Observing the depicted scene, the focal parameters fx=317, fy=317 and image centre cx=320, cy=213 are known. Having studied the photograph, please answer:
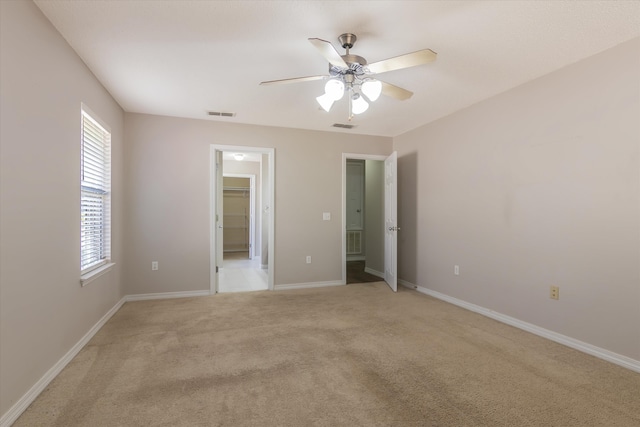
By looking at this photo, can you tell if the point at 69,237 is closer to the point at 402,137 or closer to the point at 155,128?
the point at 155,128

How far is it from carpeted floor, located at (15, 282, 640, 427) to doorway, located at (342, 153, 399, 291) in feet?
5.25

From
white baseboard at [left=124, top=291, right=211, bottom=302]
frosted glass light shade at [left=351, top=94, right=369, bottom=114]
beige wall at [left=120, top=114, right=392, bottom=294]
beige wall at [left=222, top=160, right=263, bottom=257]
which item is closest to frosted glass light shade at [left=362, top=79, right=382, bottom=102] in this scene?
frosted glass light shade at [left=351, top=94, right=369, bottom=114]

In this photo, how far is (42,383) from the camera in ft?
6.59

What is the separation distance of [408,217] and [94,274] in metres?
3.99

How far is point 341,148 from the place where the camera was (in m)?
4.98

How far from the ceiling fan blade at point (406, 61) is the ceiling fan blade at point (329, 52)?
0.22m

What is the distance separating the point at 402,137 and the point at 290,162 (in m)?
1.83

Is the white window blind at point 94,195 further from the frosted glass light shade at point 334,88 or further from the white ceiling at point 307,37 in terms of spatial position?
the frosted glass light shade at point 334,88

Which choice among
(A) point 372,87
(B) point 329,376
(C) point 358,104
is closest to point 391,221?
(C) point 358,104

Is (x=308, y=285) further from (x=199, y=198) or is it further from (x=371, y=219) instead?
(x=199, y=198)

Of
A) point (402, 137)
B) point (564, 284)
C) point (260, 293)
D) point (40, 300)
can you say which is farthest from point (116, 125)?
point (564, 284)

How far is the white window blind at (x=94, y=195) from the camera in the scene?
286 centimetres

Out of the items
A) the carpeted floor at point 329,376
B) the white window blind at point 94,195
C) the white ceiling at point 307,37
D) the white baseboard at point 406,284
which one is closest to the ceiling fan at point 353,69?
the white ceiling at point 307,37

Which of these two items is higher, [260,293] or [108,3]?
[108,3]
